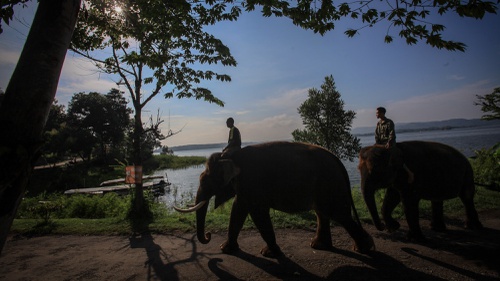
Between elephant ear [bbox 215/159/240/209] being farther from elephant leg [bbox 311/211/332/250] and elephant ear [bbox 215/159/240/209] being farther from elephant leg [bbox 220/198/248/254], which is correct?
elephant leg [bbox 311/211/332/250]

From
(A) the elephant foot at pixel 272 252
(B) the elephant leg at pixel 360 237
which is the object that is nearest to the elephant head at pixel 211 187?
(A) the elephant foot at pixel 272 252

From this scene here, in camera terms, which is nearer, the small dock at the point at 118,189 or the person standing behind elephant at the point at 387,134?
the person standing behind elephant at the point at 387,134

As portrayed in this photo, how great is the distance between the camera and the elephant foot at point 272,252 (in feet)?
17.2

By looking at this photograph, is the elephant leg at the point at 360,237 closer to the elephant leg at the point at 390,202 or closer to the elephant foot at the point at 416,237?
the elephant foot at the point at 416,237

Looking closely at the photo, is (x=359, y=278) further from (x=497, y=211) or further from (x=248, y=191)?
(x=497, y=211)

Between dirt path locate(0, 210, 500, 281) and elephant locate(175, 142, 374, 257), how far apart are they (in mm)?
386

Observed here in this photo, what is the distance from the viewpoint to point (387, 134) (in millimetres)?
6402

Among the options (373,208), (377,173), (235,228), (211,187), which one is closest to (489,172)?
(377,173)

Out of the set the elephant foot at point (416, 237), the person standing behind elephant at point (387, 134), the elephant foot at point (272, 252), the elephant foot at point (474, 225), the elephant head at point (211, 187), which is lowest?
the elephant foot at point (474, 225)

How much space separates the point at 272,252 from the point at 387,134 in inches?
160

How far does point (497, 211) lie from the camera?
26.0 ft

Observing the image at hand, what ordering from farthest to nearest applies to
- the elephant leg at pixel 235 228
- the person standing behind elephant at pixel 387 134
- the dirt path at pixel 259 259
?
the person standing behind elephant at pixel 387 134, the elephant leg at pixel 235 228, the dirt path at pixel 259 259

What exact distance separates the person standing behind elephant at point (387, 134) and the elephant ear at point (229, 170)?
11.9ft

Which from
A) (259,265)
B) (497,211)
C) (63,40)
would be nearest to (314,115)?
(497,211)
